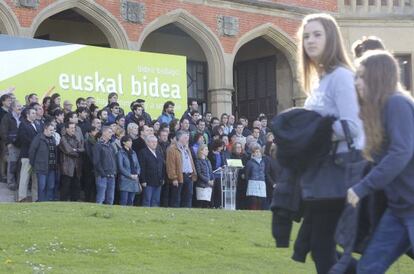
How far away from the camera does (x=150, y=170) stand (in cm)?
1614

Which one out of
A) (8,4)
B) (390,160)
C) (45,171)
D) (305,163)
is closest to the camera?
(390,160)

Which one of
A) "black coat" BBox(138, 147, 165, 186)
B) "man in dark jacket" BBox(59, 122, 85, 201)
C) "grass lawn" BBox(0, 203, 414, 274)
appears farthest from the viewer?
"black coat" BBox(138, 147, 165, 186)

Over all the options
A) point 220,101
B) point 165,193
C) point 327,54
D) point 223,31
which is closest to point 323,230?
point 327,54

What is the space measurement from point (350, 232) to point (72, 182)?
1132 cm

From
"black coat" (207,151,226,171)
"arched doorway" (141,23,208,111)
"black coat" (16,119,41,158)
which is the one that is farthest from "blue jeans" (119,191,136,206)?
"arched doorway" (141,23,208,111)

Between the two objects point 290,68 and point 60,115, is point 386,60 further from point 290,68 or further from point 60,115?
point 290,68

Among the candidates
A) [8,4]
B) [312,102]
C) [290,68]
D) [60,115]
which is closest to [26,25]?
[8,4]

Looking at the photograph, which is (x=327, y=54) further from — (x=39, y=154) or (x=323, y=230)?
(x=39, y=154)

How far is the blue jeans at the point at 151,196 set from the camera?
53.2 ft

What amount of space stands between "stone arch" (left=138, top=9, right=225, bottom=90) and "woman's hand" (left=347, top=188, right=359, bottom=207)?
A: 18861 millimetres

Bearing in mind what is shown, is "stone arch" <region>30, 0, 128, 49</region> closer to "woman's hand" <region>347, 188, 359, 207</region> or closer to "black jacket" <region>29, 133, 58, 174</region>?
"black jacket" <region>29, 133, 58, 174</region>

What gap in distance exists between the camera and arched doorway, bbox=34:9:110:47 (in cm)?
2541

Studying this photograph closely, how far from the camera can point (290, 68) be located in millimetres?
27531

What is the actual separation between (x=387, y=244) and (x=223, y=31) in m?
20.5
